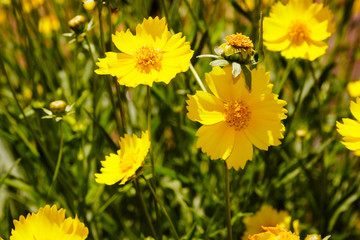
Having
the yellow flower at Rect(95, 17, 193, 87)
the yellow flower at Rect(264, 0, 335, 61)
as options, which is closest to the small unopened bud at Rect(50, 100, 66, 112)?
the yellow flower at Rect(95, 17, 193, 87)

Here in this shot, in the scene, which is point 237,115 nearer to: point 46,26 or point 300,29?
point 300,29

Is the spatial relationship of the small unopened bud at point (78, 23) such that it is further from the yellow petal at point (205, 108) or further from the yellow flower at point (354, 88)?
the yellow flower at point (354, 88)

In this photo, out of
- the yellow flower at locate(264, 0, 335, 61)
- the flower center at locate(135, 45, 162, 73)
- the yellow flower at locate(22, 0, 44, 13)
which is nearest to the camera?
the flower center at locate(135, 45, 162, 73)

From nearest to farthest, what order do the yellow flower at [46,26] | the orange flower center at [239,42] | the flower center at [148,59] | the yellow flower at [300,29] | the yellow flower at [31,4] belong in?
the orange flower center at [239,42]
the flower center at [148,59]
the yellow flower at [300,29]
the yellow flower at [31,4]
the yellow flower at [46,26]

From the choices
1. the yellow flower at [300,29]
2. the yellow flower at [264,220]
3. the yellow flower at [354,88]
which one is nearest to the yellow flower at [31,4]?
the yellow flower at [300,29]

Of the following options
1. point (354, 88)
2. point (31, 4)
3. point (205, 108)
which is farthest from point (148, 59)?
point (354, 88)

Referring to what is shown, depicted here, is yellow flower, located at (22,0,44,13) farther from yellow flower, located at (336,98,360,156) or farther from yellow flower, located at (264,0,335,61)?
yellow flower, located at (336,98,360,156)
